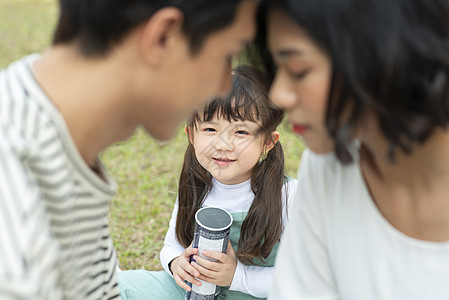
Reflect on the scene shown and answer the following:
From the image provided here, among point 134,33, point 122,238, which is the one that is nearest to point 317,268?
point 134,33

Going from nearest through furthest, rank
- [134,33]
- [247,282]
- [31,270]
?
[31,270] < [134,33] < [247,282]

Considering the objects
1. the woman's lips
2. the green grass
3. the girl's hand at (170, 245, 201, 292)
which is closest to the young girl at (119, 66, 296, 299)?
the girl's hand at (170, 245, 201, 292)

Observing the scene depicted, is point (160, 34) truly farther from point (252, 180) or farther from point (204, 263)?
point (252, 180)

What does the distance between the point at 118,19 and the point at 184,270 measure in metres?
1.31

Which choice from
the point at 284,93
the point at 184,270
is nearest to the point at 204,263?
the point at 184,270

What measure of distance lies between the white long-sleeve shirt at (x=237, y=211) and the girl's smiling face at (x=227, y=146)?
0.13 metres

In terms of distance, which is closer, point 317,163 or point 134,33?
point 134,33

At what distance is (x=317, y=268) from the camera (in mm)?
1615

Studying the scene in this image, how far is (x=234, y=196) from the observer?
2.35 m

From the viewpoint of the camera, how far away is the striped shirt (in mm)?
961

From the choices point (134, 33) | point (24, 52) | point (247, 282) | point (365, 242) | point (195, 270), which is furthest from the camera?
point (24, 52)

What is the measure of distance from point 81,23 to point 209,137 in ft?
3.56

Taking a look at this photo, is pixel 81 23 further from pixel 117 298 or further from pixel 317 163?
pixel 117 298

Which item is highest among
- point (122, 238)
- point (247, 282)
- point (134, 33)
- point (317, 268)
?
point (134, 33)
